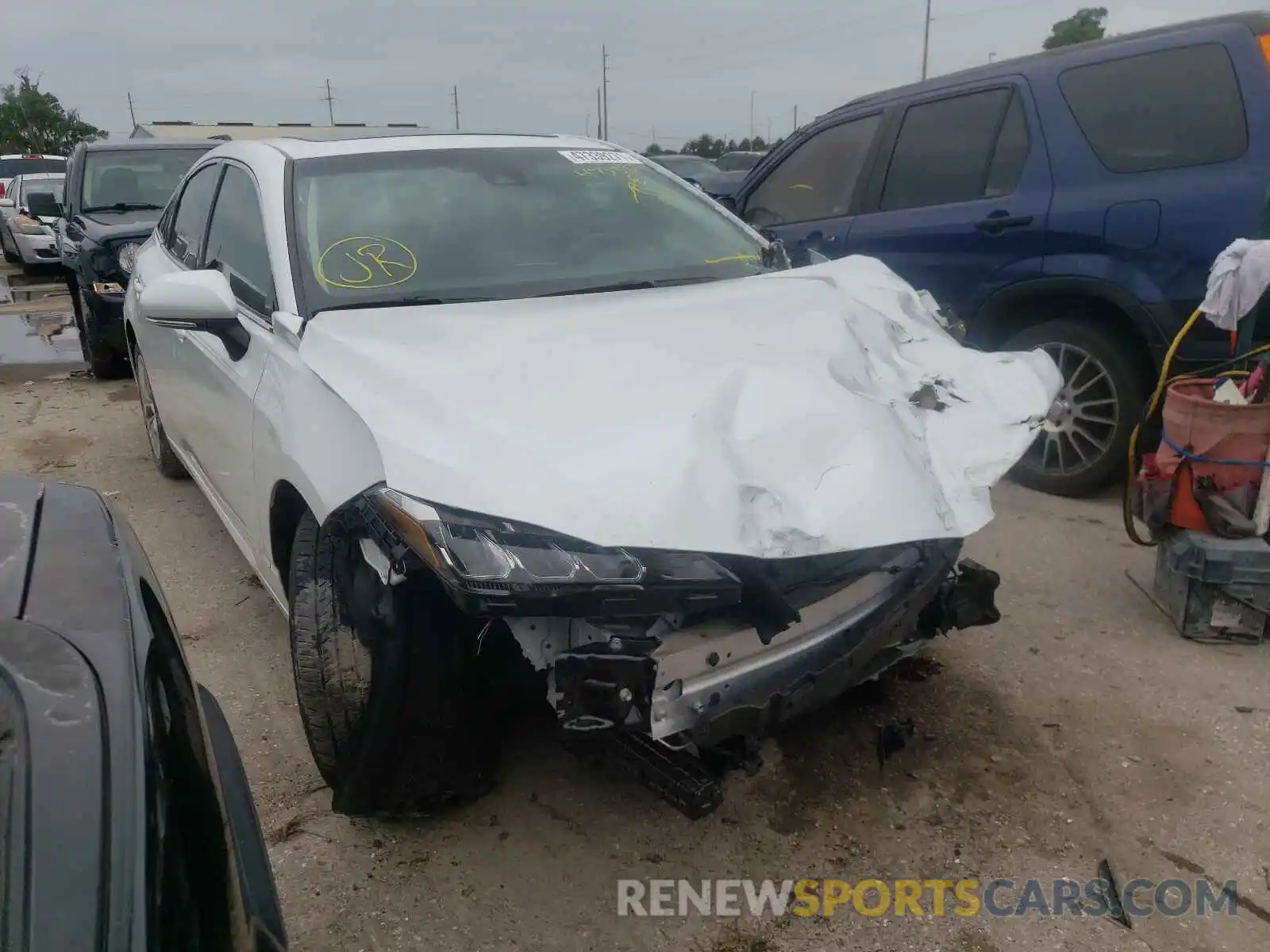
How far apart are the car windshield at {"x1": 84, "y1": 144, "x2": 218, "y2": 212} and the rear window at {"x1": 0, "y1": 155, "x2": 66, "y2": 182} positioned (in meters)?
14.8

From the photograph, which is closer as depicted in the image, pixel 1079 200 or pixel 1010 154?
pixel 1079 200

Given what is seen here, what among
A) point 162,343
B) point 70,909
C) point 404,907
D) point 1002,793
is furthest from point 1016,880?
point 162,343

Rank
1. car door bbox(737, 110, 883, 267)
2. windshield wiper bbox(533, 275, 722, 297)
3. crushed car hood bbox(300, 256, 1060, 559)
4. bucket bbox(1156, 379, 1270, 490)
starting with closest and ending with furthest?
crushed car hood bbox(300, 256, 1060, 559) → windshield wiper bbox(533, 275, 722, 297) → bucket bbox(1156, 379, 1270, 490) → car door bbox(737, 110, 883, 267)

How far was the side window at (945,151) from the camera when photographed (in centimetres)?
475

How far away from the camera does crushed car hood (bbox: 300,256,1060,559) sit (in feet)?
6.42

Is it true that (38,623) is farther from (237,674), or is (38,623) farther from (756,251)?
(756,251)

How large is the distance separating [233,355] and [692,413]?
1.58 meters

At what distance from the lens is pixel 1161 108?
4.13m

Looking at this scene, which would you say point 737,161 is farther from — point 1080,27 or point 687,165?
point 1080,27

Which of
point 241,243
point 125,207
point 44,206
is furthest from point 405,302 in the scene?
point 44,206

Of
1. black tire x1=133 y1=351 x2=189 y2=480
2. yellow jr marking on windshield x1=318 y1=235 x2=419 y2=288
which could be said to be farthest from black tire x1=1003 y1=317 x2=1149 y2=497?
black tire x1=133 y1=351 x2=189 y2=480

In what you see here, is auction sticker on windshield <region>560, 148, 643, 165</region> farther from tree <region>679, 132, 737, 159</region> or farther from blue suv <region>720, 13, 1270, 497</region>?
tree <region>679, 132, 737, 159</region>

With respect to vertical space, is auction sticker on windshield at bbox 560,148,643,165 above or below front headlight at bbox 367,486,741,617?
above

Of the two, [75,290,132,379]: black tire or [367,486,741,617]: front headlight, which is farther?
[75,290,132,379]: black tire
